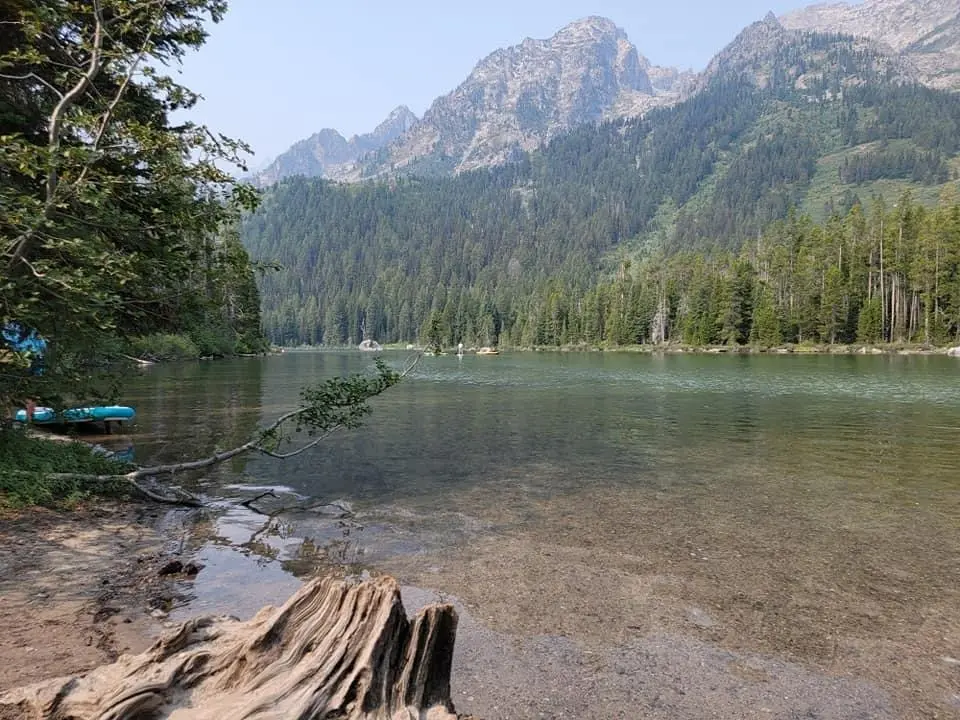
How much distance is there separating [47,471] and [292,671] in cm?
1043

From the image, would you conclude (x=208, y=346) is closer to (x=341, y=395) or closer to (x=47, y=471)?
(x=341, y=395)

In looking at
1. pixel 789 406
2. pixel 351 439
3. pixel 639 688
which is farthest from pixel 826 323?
pixel 639 688

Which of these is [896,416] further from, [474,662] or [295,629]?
[295,629]

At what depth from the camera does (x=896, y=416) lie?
95.4 ft

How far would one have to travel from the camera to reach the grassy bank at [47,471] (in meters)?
11.0

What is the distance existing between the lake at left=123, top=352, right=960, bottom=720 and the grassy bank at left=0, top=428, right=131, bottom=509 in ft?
8.28

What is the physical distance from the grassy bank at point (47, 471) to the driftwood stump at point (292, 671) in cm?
843

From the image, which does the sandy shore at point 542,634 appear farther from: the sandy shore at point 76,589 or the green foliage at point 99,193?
the green foliage at point 99,193

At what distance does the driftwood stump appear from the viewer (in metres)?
3.96

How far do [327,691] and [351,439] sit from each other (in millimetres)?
20335

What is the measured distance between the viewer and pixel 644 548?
11148mm

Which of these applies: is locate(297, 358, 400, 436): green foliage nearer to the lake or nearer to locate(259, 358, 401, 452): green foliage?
locate(259, 358, 401, 452): green foliage

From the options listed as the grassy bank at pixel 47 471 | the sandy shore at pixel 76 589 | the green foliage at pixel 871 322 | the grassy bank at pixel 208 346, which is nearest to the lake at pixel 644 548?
the sandy shore at pixel 76 589

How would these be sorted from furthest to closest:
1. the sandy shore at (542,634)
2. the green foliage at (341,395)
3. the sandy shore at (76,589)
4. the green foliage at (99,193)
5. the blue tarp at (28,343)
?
1. the green foliage at (341,395)
2. the blue tarp at (28,343)
3. the green foliage at (99,193)
4. the sandy shore at (76,589)
5. the sandy shore at (542,634)
